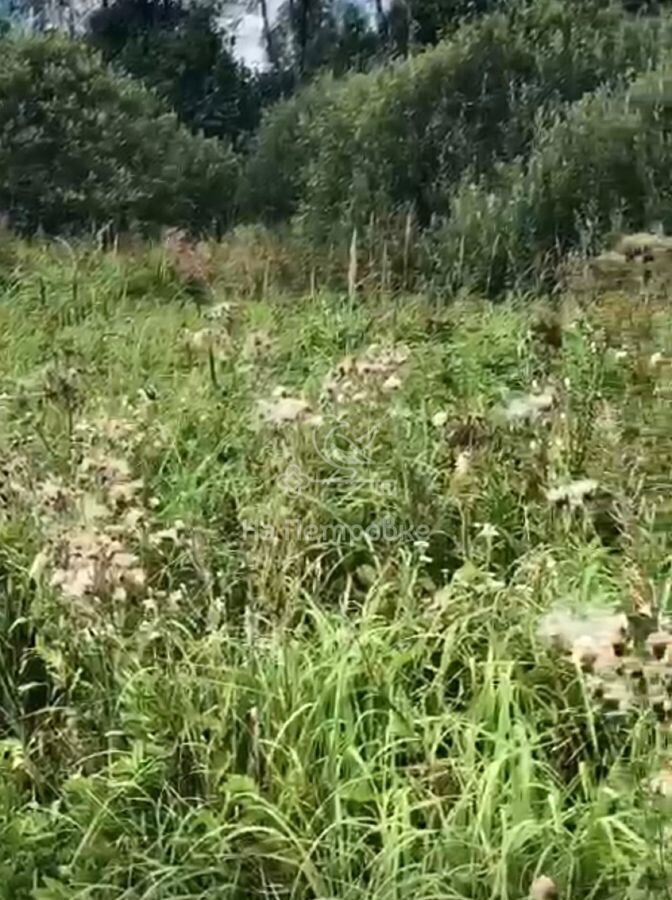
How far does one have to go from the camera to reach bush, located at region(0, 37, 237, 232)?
43.7 ft

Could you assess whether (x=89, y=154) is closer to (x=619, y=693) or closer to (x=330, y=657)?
(x=330, y=657)

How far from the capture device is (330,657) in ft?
7.18

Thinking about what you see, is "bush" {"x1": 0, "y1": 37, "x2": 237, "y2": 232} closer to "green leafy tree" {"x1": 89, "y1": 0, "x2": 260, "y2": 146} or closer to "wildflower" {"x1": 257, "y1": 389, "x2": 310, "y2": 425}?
"green leafy tree" {"x1": 89, "y1": 0, "x2": 260, "y2": 146}

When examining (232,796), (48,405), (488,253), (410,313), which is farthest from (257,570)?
(488,253)

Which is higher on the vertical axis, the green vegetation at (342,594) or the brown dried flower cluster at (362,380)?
the brown dried flower cluster at (362,380)

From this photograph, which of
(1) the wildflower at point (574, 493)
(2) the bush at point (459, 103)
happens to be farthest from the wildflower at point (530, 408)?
(2) the bush at point (459, 103)

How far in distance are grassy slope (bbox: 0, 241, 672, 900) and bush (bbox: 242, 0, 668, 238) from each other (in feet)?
27.3

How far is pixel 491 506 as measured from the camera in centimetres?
279

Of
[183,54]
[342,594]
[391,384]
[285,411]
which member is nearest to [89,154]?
[183,54]

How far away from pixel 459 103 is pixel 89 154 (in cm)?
412

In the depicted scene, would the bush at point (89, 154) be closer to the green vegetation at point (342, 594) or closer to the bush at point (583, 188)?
the bush at point (583, 188)

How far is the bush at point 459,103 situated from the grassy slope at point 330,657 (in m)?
8.32

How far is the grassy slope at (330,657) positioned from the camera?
1878 mm

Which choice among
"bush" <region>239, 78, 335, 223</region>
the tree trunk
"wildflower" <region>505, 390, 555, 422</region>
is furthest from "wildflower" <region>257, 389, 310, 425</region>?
the tree trunk
